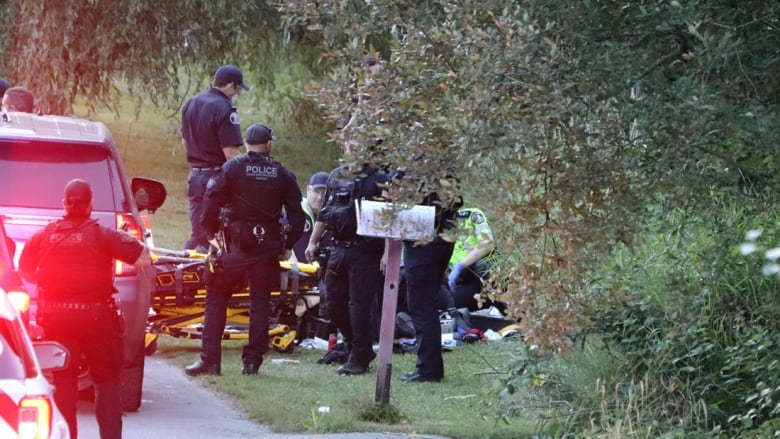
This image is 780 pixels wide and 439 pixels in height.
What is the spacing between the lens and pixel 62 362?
5.42 meters

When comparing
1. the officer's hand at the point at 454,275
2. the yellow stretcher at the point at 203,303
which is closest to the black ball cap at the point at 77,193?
the yellow stretcher at the point at 203,303

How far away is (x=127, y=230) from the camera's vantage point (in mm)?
8711

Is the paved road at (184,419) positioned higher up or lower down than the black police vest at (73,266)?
lower down

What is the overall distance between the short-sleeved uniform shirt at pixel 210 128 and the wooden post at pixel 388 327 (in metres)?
4.05

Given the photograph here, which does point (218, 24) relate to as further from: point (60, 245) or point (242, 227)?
point (60, 245)

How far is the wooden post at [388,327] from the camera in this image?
29.3 feet

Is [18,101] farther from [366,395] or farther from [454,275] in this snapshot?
[366,395]

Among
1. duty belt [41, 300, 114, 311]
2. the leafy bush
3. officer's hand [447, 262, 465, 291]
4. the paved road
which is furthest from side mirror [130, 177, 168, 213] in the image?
officer's hand [447, 262, 465, 291]

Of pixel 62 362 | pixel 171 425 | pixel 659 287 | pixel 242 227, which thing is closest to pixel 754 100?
pixel 659 287

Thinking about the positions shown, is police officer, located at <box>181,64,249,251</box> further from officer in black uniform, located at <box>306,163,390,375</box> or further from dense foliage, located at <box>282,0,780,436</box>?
dense foliage, located at <box>282,0,780,436</box>

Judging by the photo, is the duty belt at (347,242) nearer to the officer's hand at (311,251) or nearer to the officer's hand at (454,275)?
the officer's hand at (311,251)

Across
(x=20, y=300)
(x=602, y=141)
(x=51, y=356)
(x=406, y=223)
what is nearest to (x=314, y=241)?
(x=406, y=223)

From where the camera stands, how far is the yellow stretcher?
37.7 feet

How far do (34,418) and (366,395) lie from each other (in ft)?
17.1
